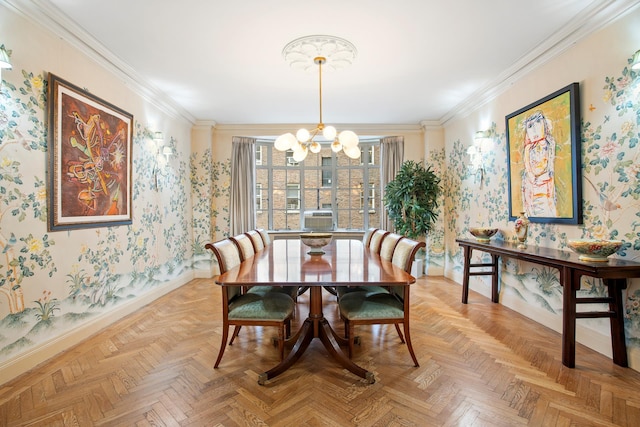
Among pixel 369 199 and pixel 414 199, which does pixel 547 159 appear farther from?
pixel 369 199

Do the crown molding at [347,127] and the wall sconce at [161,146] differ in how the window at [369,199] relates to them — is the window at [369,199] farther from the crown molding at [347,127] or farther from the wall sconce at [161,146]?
the wall sconce at [161,146]

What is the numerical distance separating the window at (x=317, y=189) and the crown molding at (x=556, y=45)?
225 centimetres

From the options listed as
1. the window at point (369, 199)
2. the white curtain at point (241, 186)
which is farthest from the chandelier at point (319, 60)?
the window at point (369, 199)

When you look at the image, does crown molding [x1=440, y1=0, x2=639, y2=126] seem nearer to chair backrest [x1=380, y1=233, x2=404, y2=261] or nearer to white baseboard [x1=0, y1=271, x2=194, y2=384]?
chair backrest [x1=380, y1=233, x2=404, y2=261]

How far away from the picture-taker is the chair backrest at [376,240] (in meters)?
2.97

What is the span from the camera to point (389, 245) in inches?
106

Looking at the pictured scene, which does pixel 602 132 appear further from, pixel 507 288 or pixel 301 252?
pixel 301 252

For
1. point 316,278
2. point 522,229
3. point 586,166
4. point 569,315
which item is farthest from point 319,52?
point 569,315

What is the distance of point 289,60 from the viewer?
2859 mm

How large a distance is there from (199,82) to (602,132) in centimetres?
385

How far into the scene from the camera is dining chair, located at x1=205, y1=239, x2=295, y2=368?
79.1 inches

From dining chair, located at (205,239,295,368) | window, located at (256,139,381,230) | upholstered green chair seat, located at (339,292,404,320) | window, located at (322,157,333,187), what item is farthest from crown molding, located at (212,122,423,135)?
upholstered green chair seat, located at (339,292,404,320)

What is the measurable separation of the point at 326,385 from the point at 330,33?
2669 millimetres

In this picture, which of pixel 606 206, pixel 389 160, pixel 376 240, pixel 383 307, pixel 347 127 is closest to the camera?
pixel 383 307
